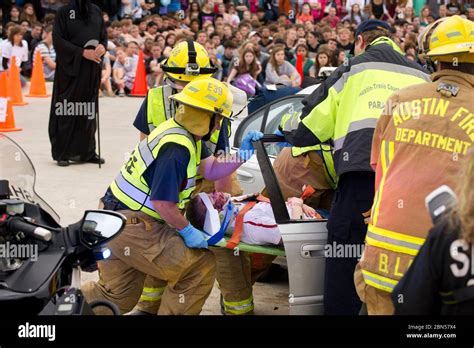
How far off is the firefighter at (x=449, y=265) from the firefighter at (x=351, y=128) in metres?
2.29

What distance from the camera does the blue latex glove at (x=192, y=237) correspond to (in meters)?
5.74

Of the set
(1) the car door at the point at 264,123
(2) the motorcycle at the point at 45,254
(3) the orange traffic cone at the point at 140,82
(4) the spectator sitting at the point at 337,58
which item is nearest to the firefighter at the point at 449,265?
(2) the motorcycle at the point at 45,254

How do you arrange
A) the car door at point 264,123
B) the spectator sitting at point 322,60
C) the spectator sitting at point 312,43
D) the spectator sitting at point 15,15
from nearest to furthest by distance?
the car door at point 264,123
the spectator sitting at point 322,60
the spectator sitting at point 312,43
the spectator sitting at point 15,15

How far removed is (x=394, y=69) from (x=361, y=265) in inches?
58.2

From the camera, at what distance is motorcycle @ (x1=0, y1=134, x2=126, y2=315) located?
3.64 metres

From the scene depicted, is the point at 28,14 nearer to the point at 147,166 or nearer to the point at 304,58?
the point at 304,58

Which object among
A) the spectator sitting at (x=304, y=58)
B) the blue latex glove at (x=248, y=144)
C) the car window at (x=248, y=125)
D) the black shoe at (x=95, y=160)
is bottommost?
the spectator sitting at (x=304, y=58)

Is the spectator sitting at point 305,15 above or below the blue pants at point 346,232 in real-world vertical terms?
below

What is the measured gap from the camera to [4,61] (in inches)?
754

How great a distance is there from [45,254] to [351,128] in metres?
2.16

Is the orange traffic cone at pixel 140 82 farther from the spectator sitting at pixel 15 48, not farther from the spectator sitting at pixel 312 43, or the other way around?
the spectator sitting at pixel 312 43

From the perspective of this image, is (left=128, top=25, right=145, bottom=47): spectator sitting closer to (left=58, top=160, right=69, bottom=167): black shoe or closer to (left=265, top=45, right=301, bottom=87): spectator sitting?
(left=265, top=45, right=301, bottom=87): spectator sitting

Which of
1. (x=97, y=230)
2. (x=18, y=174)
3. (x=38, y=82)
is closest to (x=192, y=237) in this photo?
(x=18, y=174)

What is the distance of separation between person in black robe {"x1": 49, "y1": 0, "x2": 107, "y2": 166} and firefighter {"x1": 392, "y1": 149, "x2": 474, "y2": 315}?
9.01 m
